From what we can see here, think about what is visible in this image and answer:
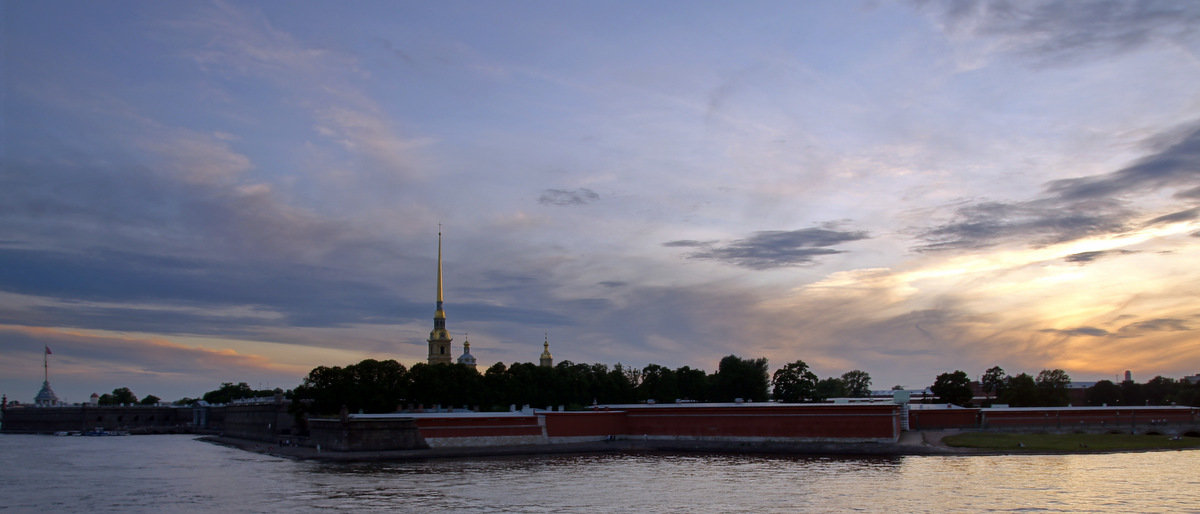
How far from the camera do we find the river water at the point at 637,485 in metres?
35.2

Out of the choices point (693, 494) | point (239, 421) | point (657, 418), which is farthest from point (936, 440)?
point (239, 421)

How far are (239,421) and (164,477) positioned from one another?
2318 inches

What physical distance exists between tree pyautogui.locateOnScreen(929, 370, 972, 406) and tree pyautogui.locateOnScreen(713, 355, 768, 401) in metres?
16.4

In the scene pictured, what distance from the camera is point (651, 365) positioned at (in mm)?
97000

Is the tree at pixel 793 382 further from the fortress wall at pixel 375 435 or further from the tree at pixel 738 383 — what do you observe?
the fortress wall at pixel 375 435

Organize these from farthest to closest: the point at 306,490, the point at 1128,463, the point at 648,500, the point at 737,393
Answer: the point at 737,393 → the point at 1128,463 → the point at 306,490 → the point at 648,500

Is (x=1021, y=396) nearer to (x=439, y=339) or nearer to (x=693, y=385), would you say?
(x=693, y=385)

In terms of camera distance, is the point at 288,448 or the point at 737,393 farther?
the point at 737,393

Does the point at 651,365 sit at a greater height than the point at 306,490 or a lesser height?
greater

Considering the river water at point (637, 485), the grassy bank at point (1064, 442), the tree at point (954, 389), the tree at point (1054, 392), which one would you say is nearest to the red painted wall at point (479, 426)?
the river water at point (637, 485)

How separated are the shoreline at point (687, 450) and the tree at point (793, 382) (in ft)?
90.1

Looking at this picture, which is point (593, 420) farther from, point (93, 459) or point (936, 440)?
point (93, 459)

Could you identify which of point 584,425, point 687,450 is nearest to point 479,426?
point 584,425

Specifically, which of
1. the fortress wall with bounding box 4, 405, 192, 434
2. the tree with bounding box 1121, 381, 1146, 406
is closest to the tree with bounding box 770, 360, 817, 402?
the tree with bounding box 1121, 381, 1146, 406
